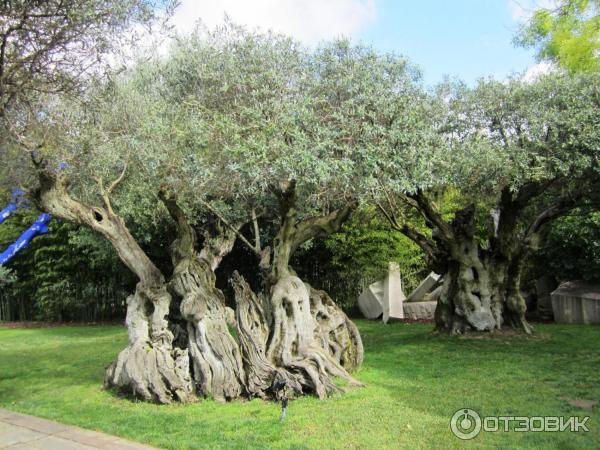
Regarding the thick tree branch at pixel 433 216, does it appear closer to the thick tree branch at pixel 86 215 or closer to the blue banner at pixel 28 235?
the thick tree branch at pixel 86 215

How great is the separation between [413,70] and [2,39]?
20.9 feet

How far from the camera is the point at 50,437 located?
6113 mm

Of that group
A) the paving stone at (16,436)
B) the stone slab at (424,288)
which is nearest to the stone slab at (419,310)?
the stone slab at (424,288)

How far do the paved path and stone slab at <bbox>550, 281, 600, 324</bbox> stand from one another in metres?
13.6

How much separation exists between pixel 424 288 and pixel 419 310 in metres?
0.90

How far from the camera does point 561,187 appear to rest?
37.2 feet

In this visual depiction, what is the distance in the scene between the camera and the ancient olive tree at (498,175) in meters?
9.67

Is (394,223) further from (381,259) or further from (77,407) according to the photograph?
(77,407)

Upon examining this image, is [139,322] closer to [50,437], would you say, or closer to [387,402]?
[50,437]

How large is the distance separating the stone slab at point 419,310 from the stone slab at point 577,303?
359 cm

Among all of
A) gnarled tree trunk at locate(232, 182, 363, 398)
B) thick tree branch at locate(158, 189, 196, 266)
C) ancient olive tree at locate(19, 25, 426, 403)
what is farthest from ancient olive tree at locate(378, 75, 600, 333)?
thick tree branch at locate(158, 189, 196, 266)

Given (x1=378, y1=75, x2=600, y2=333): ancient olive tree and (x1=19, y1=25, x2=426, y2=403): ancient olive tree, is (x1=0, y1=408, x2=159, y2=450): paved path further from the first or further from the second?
(x1=378, y1=75, x2=600, y2=333): ancient olive tree

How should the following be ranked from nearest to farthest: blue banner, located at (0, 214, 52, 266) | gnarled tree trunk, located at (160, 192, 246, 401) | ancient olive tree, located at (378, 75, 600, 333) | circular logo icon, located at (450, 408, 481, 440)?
circular logo icon, located at (450, 408, 481, 440) → gnarled tree trunk, located at (160, 192, 246, 401) → ancient olive tree, located at (378, 75, 600, 333) → blue banner, located at (0, 214, 52, 266)

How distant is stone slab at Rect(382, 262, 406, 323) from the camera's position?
685 inches
